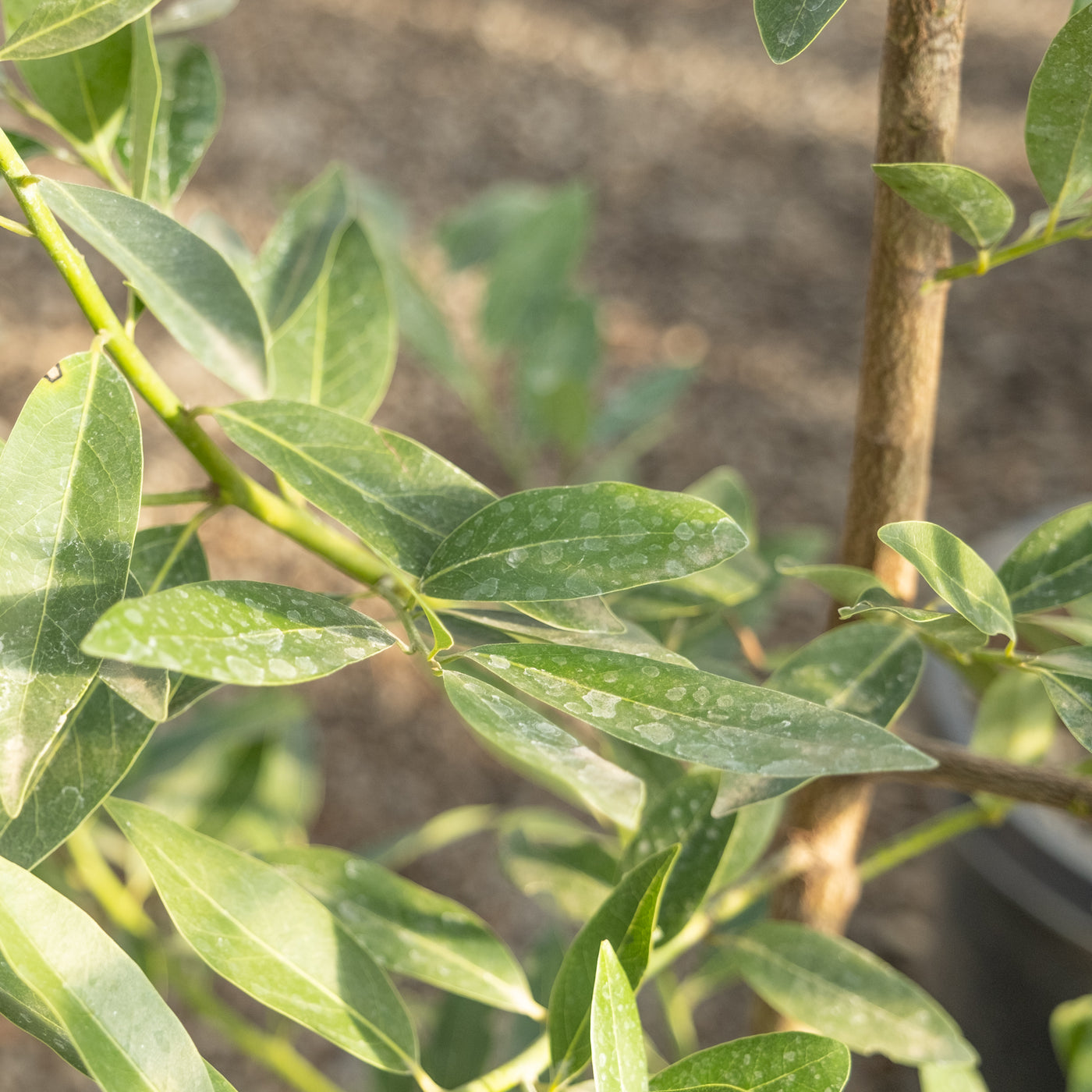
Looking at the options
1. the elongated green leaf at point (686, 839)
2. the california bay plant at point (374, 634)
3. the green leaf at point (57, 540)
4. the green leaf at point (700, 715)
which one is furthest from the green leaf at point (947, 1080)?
the green leaf at point (57, 540)

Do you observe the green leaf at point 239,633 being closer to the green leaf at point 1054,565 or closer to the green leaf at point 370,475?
the green leaf at point 370,475

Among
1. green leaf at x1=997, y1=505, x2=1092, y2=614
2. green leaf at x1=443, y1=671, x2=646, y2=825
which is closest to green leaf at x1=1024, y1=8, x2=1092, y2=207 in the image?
green leaf at x1=997, y1=505, x2=1092, y2=614

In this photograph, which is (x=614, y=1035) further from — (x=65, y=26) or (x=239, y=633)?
(x=65, y=26)

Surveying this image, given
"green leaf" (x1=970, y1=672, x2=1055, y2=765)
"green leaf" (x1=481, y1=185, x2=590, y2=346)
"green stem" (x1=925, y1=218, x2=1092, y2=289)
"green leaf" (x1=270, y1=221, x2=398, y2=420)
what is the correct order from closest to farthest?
"green stem" (x1=925, y1=218, x2=1092, y2=289) → "green leaf" (x1=270, y1=221, x2=398, y2=420) → "green leaf" (x1=970, y1=672, x2=1055, y2=765) → "green leaf" (x1=481, y1=185, x2=590, y2=346)

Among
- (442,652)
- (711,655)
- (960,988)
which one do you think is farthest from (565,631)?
(960,988)

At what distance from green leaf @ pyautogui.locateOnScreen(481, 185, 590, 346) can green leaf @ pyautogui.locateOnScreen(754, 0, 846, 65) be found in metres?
0.58

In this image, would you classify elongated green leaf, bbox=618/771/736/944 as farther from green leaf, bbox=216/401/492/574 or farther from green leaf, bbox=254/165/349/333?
green leaf, bbox=254/165/349/333

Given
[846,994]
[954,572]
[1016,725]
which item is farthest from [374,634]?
[1016,725]

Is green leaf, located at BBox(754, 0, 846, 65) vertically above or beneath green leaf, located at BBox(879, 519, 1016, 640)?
above

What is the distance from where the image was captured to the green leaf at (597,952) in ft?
0.99

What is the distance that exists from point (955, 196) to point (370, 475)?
184mm

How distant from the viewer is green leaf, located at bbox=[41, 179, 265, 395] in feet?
0.97

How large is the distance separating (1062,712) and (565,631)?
0.14 m

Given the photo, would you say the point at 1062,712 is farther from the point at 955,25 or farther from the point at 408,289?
the point at 408,289
